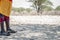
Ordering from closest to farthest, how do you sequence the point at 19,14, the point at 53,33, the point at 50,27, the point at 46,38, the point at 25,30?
the point at 46,38 < the point at 53,33 < the point at 25,30 < the point at 50,27 < the point at 19,14

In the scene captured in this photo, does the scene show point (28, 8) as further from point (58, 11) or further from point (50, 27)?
point (50, 27)

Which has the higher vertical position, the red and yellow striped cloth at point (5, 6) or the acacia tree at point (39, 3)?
the red and yellow striped cloth at point (5, 6)

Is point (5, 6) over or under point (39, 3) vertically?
over

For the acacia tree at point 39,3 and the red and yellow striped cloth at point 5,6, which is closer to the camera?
the red and yellow striped cloth at point 5,6

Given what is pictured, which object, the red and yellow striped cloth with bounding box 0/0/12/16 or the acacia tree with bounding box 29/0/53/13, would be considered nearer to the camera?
the red and yellow striped cloth with bounding box 0/0/12/16

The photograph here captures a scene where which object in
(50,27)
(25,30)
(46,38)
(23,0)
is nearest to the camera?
(46,38)

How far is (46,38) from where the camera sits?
24.5ft

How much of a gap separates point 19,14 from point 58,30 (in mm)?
4995

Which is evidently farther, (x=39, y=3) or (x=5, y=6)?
(x=39, y=3)

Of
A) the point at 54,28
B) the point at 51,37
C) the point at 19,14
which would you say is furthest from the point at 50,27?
the point at 19,14

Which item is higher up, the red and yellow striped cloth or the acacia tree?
the red and yellow striped cloth

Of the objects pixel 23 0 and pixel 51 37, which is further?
pixel 23 0

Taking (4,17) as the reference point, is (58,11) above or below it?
below

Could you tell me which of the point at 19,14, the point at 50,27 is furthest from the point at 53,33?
the point at 19,14
